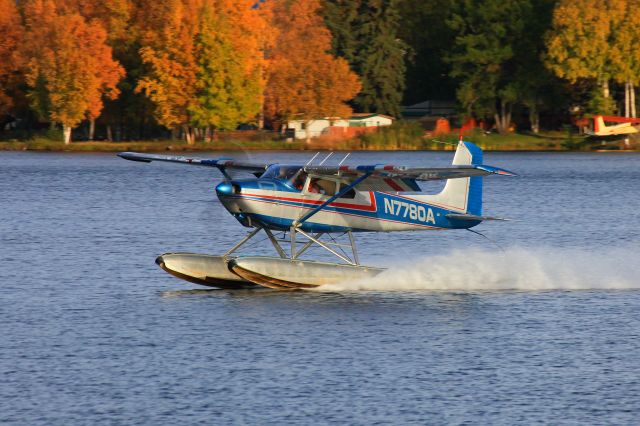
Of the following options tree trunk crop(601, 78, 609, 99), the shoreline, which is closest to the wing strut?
the shoreline

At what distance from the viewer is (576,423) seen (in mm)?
15727

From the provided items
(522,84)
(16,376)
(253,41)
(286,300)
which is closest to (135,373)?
(16,376)

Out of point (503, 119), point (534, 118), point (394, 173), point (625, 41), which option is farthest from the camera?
point (503, 119)

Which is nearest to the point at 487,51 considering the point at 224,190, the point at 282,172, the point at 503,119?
the point at 503,119

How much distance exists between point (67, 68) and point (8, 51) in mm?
8573

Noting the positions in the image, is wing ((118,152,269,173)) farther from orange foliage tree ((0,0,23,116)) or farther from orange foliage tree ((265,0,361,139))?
orange foliage tree ((265,0,361,139))

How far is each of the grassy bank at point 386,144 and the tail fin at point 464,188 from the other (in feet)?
232

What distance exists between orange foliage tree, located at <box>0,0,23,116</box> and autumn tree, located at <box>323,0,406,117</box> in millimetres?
26643

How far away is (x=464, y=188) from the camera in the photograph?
2403 cm

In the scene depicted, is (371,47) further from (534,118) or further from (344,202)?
(344,202)

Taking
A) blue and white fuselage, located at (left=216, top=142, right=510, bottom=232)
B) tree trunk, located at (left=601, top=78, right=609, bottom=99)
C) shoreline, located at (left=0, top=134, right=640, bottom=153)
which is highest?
tree trunk, located at (left=601, top=78, right=609, bottom=99)

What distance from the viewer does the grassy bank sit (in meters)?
97.1

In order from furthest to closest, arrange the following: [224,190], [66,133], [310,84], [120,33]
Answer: [310,84] → [120,33] → [66,133] → [224,190]

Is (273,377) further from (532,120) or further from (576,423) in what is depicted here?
(532,120)
